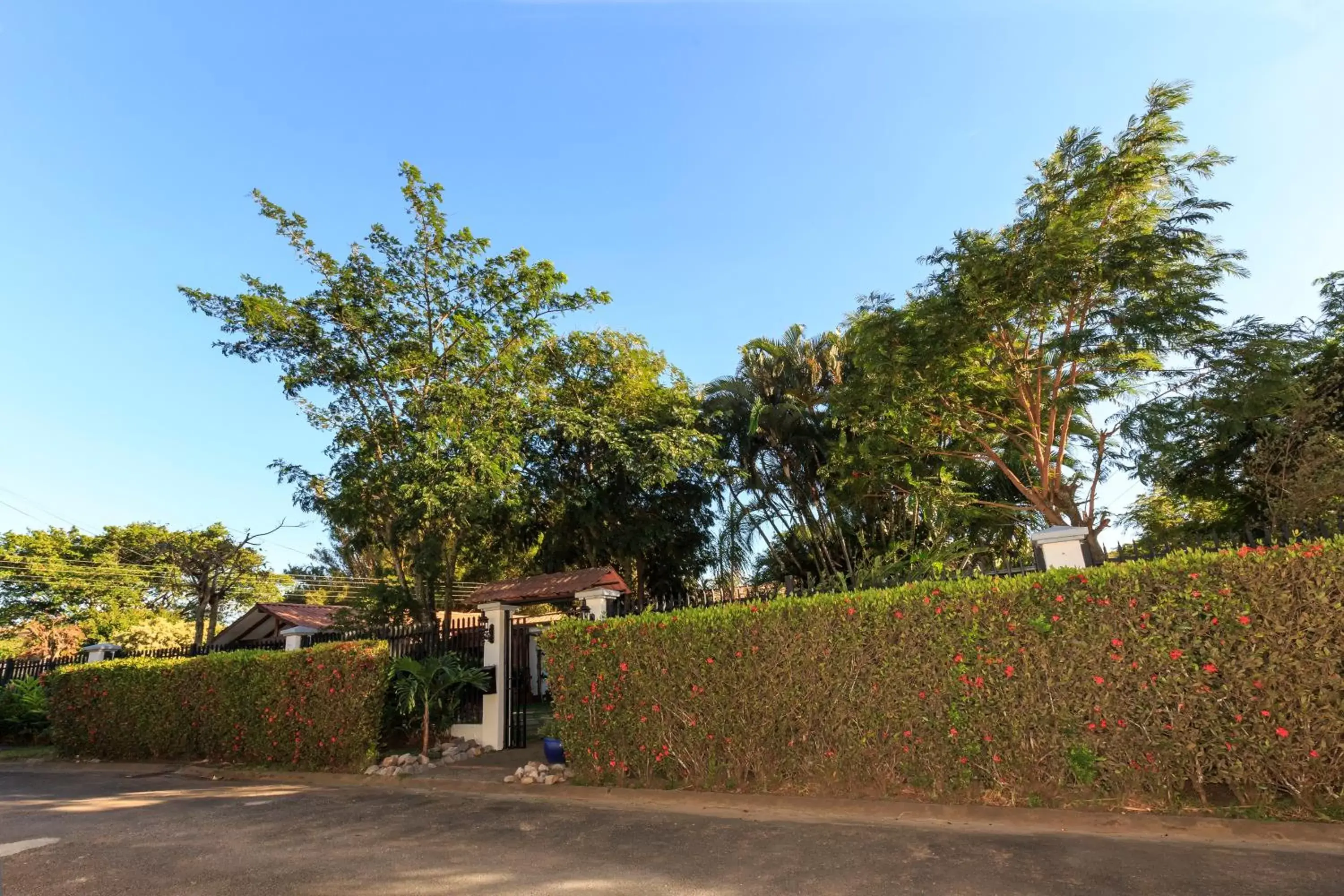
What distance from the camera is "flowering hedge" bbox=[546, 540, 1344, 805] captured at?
14.2 feet

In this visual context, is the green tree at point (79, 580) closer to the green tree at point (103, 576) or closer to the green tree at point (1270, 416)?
the green tree at point (103, 576)

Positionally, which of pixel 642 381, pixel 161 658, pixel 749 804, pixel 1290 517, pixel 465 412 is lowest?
pixel 749 804

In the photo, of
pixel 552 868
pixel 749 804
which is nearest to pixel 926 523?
pixel 749 804

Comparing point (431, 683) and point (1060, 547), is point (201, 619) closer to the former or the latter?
point (431, 683)

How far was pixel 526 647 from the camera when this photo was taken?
46.4ft

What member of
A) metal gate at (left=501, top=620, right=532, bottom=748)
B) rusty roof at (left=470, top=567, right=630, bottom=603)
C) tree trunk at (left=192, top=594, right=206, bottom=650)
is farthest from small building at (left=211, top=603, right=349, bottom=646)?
metal gate at (left=501, top=620, right=532, bottom=748)

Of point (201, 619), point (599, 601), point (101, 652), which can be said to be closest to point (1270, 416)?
point (599, 601)

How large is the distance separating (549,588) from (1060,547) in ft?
25.5

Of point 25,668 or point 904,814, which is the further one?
point 25,668

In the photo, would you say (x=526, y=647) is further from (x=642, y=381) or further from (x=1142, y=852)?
(x=1142, y=852)

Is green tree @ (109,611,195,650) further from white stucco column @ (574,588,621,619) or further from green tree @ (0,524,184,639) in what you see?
white stucco column @ (574,588,621,619)

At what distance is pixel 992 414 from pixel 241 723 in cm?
1287

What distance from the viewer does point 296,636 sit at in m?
10.3

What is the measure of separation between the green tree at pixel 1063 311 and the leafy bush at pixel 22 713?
683 inches
